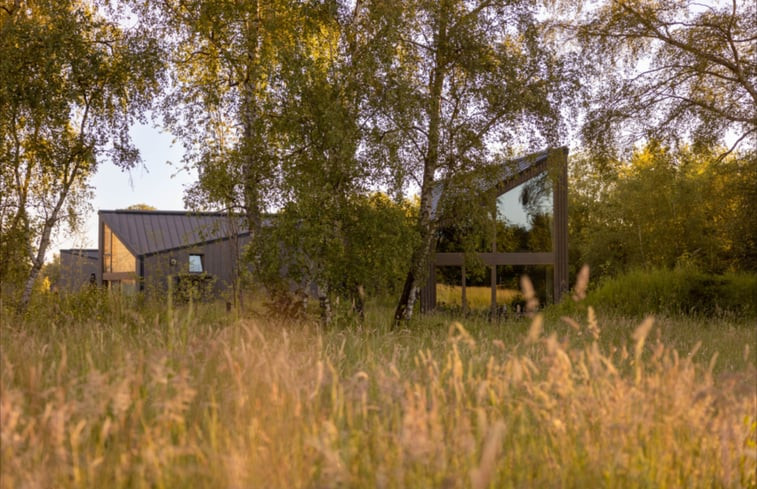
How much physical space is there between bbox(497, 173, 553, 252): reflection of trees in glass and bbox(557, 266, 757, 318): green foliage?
120 inches

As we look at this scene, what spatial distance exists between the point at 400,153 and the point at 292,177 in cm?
285

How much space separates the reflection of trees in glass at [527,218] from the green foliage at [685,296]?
304 centimetres

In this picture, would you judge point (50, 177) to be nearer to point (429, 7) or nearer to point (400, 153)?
point (400, 153)

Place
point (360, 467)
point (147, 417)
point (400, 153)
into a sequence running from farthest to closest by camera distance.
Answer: point (400, 153) < point (147, 417) < point (360, 467)

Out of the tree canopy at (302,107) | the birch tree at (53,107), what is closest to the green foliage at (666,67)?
the tree canopy at (302,107)

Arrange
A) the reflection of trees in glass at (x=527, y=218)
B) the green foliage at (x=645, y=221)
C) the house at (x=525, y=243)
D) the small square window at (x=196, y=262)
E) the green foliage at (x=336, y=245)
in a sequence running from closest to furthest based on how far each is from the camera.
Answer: the green foliage at (x=336, y=245), the house at (x=525, y=243), the reflection of trees in glass at (x=527, y=218), the green foliage at (x=645, y=221), the small square window at (x=196, y=262)

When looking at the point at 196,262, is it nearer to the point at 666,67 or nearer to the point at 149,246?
the point at 149,246


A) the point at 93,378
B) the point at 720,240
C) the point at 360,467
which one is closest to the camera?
the point at 93,378

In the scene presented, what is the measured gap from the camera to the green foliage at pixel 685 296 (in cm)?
1934

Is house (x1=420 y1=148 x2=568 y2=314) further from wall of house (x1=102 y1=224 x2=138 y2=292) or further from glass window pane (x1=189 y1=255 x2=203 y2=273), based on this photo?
wall of house (x1=102 y1=224 x2=138 y2=292)

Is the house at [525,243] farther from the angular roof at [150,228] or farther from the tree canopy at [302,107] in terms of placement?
the angular roof at [150,228]

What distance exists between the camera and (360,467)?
3.52 metres

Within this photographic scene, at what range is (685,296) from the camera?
1986 centimetres

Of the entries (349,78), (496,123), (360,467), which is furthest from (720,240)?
(360,467)
